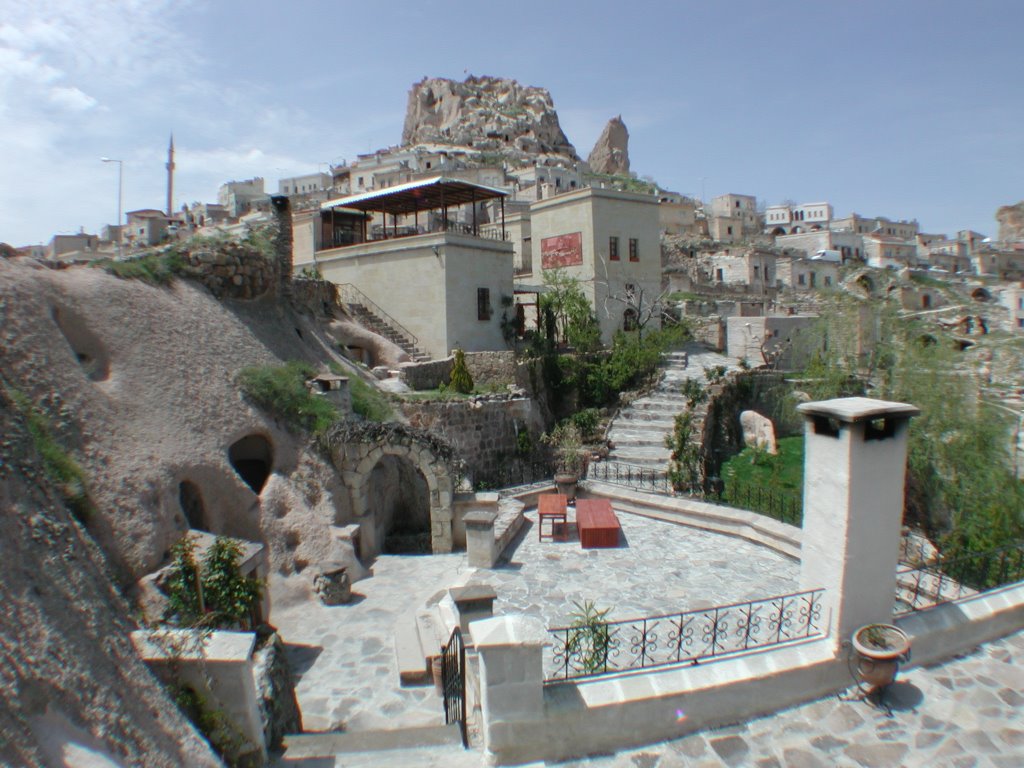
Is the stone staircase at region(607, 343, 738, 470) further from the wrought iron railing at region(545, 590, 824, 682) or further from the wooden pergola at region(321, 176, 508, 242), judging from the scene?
the wrought iron railing at region(545, 590, 824, 682)

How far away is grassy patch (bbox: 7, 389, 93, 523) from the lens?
940 cm

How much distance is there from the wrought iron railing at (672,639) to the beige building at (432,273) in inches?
724

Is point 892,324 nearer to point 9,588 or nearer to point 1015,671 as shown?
point 1015,671

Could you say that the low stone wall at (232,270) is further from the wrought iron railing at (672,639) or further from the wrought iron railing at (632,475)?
the wrought iron railing at (672,639)

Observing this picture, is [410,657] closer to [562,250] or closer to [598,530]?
[598,530]

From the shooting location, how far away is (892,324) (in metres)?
18.8

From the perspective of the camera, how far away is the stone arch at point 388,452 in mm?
14141

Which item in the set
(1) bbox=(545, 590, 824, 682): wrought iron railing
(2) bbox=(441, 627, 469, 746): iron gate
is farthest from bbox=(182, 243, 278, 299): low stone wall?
(1) bbox=(545, 590, 824, 682): wrought iron railing

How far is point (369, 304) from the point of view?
27.4 meters

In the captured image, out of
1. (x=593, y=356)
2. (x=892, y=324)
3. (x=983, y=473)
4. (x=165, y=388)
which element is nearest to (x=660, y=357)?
(x=593, y=356)

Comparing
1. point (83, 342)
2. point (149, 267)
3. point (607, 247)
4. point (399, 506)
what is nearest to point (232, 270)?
point (149, 267)

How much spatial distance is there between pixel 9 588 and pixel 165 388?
26.6 feet

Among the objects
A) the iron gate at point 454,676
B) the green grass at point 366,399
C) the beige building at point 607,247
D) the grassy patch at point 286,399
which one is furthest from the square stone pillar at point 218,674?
the beige building at point 607,247

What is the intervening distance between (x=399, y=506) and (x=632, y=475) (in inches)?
262
